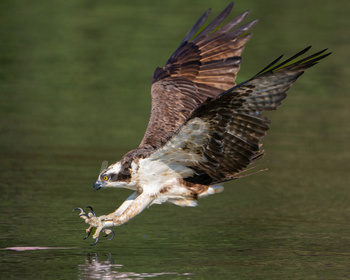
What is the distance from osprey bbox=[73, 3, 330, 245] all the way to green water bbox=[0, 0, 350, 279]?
0.54 m

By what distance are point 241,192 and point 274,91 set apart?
3859mm

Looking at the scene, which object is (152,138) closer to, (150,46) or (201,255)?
(201,255)

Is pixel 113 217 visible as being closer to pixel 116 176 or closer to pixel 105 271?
pixel 116 176

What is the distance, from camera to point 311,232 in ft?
30.5

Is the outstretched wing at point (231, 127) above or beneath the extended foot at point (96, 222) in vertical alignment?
above

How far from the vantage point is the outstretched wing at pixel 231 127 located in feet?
24.5

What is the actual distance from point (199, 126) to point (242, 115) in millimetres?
405

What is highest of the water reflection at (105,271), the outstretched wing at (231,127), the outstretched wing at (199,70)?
the outstretched wing at (199,70)

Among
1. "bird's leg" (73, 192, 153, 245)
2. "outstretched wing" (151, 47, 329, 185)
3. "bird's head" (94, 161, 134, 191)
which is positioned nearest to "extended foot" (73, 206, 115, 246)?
"bird's leg" (73, 192, 153, 245)

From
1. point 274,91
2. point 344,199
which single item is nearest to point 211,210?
point 344,199

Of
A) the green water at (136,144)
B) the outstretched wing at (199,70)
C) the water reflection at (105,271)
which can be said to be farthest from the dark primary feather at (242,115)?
the outstretched wing at (199,70)

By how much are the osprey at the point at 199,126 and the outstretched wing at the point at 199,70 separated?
0.04 feet

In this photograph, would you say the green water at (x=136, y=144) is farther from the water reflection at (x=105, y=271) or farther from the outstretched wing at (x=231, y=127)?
the outstretched wing at (x=231, y=127)

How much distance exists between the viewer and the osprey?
757cm
